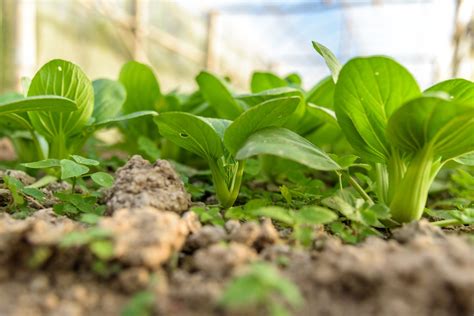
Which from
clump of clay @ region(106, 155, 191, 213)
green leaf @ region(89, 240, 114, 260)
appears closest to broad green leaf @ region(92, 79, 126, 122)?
clump of clay @ region(106, 155, 191, 213)

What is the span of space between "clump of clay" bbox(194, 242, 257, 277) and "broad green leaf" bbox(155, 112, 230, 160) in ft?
1.06

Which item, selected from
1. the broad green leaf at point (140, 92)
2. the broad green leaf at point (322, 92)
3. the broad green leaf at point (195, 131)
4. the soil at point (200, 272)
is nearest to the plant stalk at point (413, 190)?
the soil at point (200, 272)

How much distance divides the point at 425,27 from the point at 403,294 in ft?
42.4

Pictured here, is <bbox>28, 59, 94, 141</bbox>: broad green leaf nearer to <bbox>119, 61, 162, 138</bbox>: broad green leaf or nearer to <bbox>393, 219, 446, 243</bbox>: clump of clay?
<bbox>119, 61, 162, 138</bbox>: broad green leaf

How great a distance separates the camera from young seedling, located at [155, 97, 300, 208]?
81cm

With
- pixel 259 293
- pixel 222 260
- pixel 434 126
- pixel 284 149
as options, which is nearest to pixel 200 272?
pixel 222 260

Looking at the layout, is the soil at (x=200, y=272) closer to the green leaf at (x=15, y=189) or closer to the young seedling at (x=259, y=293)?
the young seedling at (x=259, y=293)

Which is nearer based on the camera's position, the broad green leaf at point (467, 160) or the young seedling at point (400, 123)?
the young seedling at point (400, 123)

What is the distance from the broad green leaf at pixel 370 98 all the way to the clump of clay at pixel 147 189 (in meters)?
0.40

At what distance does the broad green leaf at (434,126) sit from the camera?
0.70 m

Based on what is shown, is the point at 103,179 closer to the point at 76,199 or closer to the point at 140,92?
the point at 76,199

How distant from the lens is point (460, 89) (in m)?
0.86

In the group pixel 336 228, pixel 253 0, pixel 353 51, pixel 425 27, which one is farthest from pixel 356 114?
pixel 353 51

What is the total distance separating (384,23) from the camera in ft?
39.4
